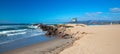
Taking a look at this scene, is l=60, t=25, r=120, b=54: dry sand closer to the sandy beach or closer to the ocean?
the sandy beach

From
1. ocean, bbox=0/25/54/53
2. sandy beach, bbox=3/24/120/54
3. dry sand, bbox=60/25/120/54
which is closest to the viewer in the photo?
dry sand, bbox=60/25/120/54

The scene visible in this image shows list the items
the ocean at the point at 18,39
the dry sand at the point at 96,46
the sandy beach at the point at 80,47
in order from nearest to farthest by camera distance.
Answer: the dry sand at the point at 96,46, the sandy beach at the point at 80,47, the ocean at the point at 18,39

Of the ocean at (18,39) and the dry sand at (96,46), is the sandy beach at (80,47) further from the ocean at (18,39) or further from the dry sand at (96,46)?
the ocean at (18,39)

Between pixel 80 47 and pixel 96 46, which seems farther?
pixel 96 46

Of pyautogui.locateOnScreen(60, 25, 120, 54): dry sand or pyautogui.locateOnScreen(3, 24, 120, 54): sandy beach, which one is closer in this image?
pyautogui.locateOnScreen(60, 25, 120, 54): dry sand

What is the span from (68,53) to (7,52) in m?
4.35

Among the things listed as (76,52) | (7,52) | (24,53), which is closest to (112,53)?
(76,52)

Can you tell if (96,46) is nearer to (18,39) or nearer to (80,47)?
(80,47)

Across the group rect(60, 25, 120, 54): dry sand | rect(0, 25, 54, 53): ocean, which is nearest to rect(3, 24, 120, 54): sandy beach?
rect(60, 25, 120, 54): dry sand

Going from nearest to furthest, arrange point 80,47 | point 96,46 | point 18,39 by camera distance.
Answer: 1. point 80,47
2. point 96,46
3. point 18,39

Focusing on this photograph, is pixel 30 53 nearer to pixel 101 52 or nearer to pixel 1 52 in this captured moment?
pixel 1 52

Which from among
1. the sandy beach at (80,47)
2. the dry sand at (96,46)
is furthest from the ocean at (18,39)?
the dry sand at (96,46)

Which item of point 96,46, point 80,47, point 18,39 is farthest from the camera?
point 18,39

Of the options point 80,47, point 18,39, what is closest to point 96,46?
point 80,47
